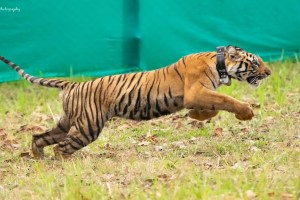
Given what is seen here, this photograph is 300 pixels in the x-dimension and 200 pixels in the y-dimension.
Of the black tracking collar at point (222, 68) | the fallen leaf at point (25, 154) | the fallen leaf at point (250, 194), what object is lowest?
the fallen leaf at point (25, 154)

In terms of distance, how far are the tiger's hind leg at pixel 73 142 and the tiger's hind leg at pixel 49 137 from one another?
193 millimetres

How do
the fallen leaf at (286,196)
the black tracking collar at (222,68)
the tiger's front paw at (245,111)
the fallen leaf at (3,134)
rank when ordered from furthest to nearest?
the fallen leaf at (3,134), the black tracking collar at (222,68), the tiger's front paw at (245,111), the fallen leaf at (286,196)

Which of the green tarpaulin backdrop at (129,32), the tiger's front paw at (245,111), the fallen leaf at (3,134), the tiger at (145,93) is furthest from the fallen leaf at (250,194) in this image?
the green tarpaulin backdrop at (129,32)

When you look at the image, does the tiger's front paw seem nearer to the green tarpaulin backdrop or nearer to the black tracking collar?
the black tracking collar

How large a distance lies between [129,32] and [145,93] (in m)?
3.52

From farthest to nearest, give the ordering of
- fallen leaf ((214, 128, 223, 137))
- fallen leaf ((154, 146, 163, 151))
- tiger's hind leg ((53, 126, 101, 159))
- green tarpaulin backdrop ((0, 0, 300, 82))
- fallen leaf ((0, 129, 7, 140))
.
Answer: green tarpaulin backdrop ((0, 0, 300, 82)), fallen leaf ((0, 129, 7, 140)), fallen leaf ((214, 128, 223, 137)), fallen leaf ((154, 146, 163, 151)), tiger's hind leg ((53, 126, 101, 159))

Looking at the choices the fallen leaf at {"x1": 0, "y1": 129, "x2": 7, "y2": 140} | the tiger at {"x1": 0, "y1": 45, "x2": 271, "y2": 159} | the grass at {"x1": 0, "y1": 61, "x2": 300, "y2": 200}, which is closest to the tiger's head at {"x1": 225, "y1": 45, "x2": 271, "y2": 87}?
the tiger at {"x1": 0, "y1": 45, "x2": 271, "y2": 159}

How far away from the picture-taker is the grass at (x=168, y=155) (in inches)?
192

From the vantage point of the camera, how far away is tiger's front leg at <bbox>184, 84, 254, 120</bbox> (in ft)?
20.2

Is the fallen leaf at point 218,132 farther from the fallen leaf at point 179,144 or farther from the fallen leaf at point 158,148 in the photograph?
the fallen leaf at point 158,148

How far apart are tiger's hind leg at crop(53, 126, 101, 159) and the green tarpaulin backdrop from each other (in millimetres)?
3046

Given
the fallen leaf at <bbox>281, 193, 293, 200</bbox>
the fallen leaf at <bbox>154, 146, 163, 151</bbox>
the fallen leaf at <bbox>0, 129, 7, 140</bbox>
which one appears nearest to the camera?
the fallen leaf at <bbox>281, 193, 293, 200</bbox>

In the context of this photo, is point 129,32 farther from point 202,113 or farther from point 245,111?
point 245,111

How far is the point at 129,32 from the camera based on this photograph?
995 centimetres
